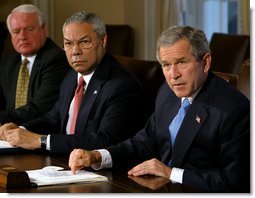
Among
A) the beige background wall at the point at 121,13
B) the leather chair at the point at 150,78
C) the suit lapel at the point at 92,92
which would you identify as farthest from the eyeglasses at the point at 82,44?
the beige background wall at the point at 121,13

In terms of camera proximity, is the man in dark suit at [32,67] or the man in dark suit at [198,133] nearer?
the man in dark suit at [198,133]

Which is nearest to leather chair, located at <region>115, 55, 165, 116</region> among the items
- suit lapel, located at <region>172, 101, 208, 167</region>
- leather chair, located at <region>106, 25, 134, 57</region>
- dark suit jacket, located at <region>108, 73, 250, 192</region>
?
dark suit jacket, located at <region>108, 73, 250, 192</region>

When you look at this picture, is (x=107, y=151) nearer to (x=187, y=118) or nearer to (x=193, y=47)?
(x=187, y=118)

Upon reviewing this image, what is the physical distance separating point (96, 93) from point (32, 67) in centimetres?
96

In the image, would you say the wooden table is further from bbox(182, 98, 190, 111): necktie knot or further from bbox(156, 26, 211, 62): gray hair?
bbox(156, 26, 211, 62): gray hair

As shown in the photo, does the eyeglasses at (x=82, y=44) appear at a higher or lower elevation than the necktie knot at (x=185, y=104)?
higher

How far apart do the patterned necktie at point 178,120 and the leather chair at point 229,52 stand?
2.61m

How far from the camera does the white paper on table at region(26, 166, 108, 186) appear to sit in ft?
6.49

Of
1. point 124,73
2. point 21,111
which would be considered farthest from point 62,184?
point 21,111

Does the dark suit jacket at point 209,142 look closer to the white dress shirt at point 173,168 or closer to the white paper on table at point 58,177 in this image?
the white dress shirt at point 173,168

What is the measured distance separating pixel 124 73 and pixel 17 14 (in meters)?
1.10

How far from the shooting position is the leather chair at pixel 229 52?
16.3ft

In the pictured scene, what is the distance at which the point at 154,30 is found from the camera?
644 centimetres

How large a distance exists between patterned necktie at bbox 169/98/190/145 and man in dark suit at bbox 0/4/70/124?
1.32 m
